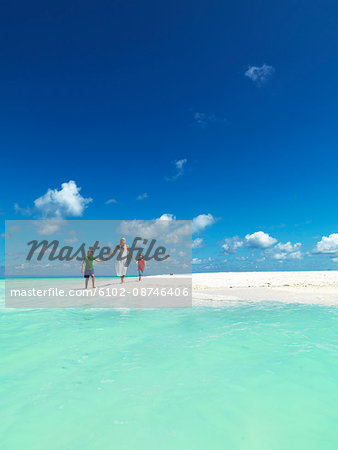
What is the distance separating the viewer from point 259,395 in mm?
4070

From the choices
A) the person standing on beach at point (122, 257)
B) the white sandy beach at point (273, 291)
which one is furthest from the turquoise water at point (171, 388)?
the person standing on beach at point (122, 257)

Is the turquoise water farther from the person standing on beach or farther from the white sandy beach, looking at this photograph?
the person standing on beach

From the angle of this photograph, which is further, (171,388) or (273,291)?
(273,291)

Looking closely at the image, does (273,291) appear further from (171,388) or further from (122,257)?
(171,388)

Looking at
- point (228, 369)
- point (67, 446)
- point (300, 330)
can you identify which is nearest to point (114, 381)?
point (67, 446)

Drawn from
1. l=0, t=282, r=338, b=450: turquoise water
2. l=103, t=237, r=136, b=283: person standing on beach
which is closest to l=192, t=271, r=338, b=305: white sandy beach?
l=103, t=237, r=136, b=283: person standing on beach

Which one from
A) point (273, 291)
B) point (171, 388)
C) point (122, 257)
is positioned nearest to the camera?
point (171, 388)

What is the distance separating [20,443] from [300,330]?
7169 millimetres

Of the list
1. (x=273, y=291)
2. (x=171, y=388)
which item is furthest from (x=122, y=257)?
(x=171, y=388)

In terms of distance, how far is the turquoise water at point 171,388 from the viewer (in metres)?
3.18

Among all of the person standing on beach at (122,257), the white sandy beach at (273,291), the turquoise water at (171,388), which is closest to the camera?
the turquoise water at (171,388)

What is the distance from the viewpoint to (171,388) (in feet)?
14.0

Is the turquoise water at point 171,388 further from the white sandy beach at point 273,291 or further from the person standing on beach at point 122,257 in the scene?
the person standing on beach at point 122,257

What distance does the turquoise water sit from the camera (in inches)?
125
